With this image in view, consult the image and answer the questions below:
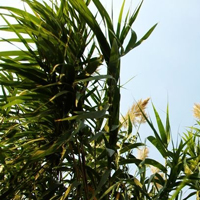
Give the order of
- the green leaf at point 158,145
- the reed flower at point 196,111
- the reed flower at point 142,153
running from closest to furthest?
1. the green leaf at point 158,145
2. the reed flower at point 142,153
3. the reed flower at point 196,111

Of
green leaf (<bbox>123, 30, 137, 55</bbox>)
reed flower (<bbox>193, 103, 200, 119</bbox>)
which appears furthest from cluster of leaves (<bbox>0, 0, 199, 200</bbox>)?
reed flower (<bbox>193, 103, 200, 119</bbox>)

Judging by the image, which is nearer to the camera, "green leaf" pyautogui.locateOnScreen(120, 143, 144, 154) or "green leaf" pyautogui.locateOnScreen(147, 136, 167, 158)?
"green leaf" pyautogui.locateOnScreen(147, 136, 167, 158)

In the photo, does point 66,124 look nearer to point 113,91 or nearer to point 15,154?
point 113,91

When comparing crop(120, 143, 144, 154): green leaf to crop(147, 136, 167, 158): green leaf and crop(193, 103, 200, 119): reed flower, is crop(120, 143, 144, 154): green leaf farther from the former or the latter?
Result: crop(193, 103, 200, 119): reed flower

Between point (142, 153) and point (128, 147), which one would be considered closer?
point (128, 147)

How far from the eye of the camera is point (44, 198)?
134 centimetres

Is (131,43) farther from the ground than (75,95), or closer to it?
farther from the ground

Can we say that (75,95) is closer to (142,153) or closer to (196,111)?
(142,153)

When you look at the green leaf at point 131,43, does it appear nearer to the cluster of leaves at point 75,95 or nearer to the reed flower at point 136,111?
the cluster of leaves at point 75,95

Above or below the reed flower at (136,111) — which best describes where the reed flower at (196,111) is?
above

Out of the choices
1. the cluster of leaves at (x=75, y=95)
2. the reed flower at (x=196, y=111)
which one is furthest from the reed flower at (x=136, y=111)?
the reed flower at (x=196, y=111)

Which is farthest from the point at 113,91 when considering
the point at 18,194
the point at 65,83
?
the point at 18,194

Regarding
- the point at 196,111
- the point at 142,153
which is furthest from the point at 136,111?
the point at 196,111

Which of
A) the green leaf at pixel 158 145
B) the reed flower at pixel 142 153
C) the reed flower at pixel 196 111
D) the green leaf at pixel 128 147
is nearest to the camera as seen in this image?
the green leaf at pixel 158 145
